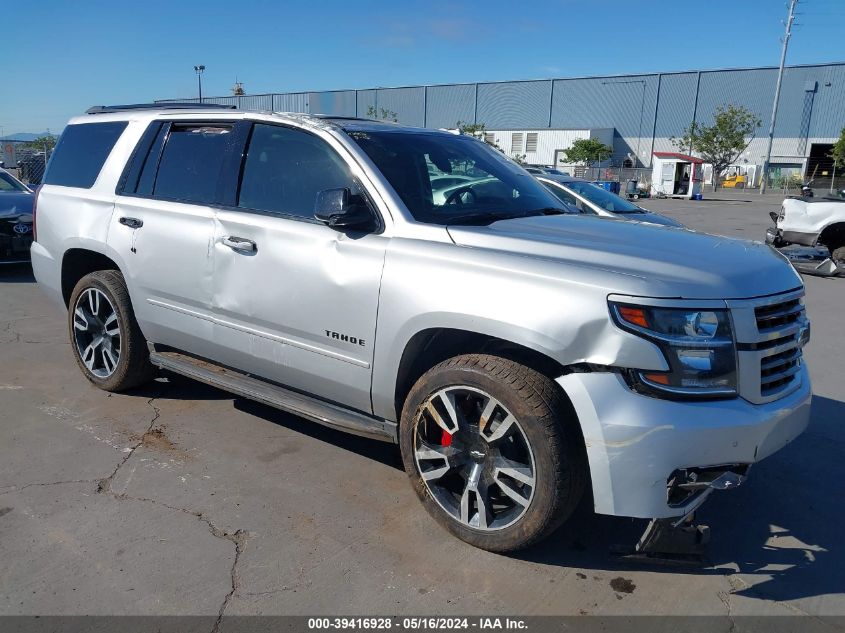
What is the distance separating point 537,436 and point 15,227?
9.60 meters

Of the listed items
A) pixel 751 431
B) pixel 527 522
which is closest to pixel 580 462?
pixel 527 522

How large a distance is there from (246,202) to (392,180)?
963mm

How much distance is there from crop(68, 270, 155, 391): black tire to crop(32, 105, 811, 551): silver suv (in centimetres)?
2

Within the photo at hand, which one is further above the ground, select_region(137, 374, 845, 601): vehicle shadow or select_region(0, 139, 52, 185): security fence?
select_region(0, 139, 52, 185): security fence

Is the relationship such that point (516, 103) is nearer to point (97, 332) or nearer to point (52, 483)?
point (97, 332)

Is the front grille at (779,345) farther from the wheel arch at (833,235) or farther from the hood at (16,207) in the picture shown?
the wheel arch at (833,235)

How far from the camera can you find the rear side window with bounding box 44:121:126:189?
4961mm

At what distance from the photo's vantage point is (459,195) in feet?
12.7

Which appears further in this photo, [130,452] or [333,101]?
[333,101]

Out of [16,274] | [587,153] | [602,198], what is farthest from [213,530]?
[587,153]

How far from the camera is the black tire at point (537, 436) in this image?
282 centimetres

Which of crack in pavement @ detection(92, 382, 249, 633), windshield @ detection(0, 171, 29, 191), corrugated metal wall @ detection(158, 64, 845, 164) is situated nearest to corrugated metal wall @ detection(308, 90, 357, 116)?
corrugated metal wall @ detection(158, 64, 845, 164)

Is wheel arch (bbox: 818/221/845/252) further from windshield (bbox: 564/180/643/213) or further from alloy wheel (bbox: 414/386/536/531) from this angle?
alloy wheel (bbox: 414/386/536/531)

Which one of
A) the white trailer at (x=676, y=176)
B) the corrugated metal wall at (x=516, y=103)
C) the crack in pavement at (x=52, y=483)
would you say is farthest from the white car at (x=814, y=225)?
the corrugated metal wall at (x=516, y=103)
